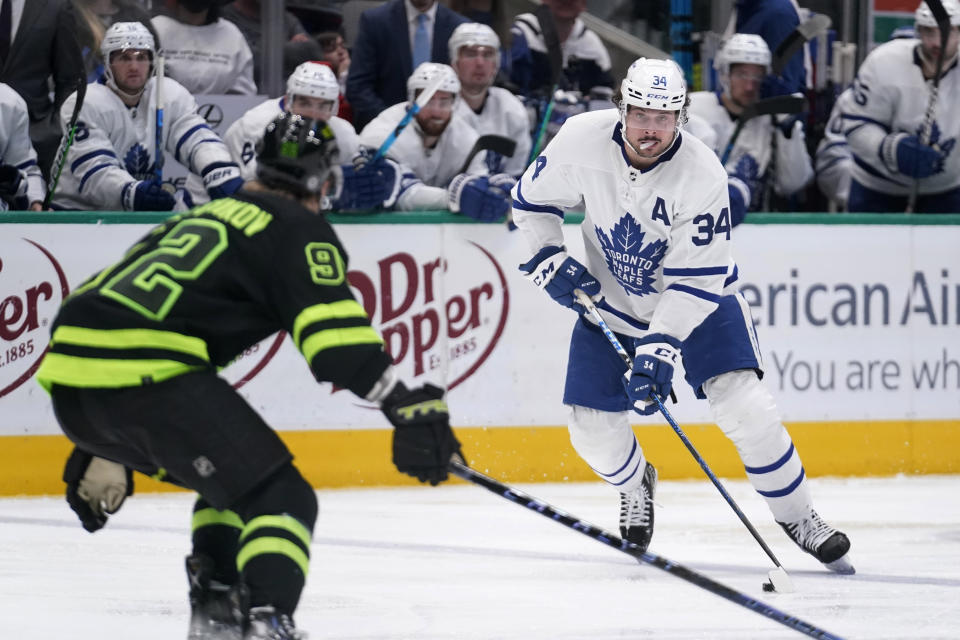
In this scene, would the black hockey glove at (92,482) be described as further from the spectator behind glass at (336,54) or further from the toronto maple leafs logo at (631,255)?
the spectator behind glass at (336,54)

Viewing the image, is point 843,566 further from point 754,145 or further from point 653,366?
point 754,145

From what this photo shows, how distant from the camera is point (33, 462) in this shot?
5.53 m

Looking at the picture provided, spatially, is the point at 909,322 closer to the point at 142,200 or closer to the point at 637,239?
the point at 637,239

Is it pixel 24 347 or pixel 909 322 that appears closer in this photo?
pixel 24 347

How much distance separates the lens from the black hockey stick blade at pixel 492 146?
19.8ft

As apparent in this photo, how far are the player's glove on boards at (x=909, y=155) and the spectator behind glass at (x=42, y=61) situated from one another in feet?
10.5

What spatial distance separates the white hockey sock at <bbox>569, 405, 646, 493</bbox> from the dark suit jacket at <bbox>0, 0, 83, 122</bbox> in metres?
2.51

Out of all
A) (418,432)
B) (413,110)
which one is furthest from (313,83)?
(418,432)

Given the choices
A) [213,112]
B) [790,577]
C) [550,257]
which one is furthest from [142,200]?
[790,577]

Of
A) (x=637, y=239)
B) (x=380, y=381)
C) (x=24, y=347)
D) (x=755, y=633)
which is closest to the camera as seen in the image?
(x=380, y=381)

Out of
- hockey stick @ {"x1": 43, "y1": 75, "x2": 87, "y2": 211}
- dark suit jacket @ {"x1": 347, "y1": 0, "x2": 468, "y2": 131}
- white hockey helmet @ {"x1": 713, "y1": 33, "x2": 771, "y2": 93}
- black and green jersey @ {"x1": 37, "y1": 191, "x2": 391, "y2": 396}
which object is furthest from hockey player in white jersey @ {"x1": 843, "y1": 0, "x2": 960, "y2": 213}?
black and green jersey @ {"x1": 37, "y1": 191, "x2": 391, "y2": 396}

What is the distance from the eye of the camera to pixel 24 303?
5.48 m

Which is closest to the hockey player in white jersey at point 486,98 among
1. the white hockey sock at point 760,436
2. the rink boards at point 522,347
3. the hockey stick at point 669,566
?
the rink boards at point 522,347

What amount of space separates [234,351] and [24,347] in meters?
2.78
